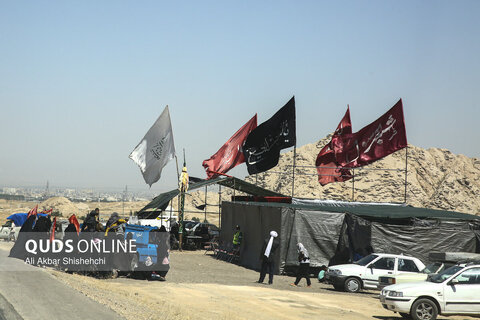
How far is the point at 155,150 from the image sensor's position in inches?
1067

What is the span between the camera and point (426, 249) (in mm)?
24297

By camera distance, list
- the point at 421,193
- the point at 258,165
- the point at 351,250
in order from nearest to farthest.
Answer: the point at 351,250 → the point at 258,165 → the point at 421,193

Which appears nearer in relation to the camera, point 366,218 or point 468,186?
point 366,218

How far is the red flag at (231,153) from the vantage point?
30859 millimetres

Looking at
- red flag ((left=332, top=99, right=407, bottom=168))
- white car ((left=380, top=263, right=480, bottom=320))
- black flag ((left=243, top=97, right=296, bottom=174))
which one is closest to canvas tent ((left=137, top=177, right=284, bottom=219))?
black flag ((left=243, top=97, right=296, bottom=174))

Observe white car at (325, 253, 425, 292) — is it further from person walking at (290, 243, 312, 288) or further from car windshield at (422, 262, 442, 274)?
car windshield at (422, 262, 442, 274)

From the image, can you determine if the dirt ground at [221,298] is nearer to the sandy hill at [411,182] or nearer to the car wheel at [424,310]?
→ the car wheel at [424,310]

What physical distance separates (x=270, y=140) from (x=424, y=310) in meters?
15.4

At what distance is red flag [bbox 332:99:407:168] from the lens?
29.0 meters

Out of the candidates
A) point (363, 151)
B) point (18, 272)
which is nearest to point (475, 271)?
point (18, 272)

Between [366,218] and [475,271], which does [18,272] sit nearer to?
[475,271]

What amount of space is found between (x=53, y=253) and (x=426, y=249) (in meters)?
14.0

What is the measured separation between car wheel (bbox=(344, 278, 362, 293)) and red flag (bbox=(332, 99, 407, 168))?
9.42m

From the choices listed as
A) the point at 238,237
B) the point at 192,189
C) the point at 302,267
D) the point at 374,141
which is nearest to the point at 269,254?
the point at 302,267
